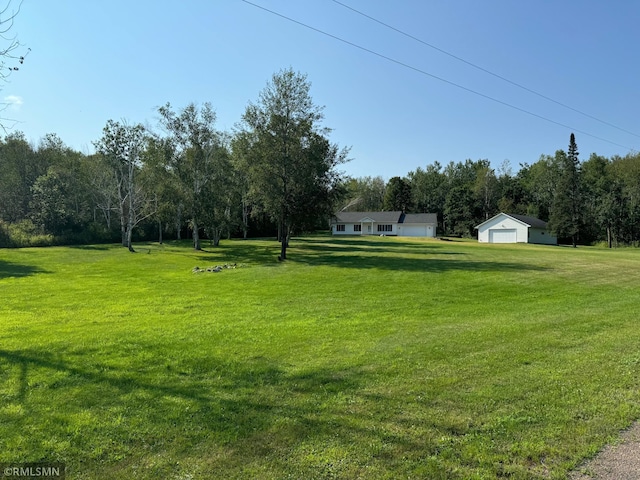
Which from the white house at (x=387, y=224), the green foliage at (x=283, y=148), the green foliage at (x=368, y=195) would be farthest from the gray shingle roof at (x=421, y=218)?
the green foliage at (x=283, y=148)

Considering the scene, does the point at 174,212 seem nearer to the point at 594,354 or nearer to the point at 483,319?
the point at 483,319

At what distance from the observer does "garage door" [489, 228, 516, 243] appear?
177 feet

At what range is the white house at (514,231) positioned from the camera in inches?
2088

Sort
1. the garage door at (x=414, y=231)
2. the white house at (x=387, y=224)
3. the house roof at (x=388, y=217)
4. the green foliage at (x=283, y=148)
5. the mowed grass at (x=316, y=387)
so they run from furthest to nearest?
the house roof at (x=388, y=217) → the white house at (x=387, y=224) → the garage door at (x=414, y=231) → the green foliage at (x=283, y=148) → the mowed grass at (x=316, y=387)

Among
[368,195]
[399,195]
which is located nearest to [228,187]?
[399,195]

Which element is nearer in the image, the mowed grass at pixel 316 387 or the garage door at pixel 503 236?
the mowed grass at pixel 316 387

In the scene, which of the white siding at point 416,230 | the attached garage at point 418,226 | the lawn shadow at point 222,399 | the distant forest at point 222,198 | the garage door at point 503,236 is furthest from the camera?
the attached garage at point 418,226

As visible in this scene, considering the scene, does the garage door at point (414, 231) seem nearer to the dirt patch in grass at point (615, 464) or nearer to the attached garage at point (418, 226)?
the attached garage at point (418, 226)

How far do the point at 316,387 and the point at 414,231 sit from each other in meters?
67.8

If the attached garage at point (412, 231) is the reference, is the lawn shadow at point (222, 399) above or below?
below

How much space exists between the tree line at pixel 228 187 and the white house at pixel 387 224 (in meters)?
7.52

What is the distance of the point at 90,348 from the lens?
21.4 feet

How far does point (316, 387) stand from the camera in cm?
479

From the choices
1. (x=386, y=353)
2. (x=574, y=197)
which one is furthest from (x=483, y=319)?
(x=574, y=197)
